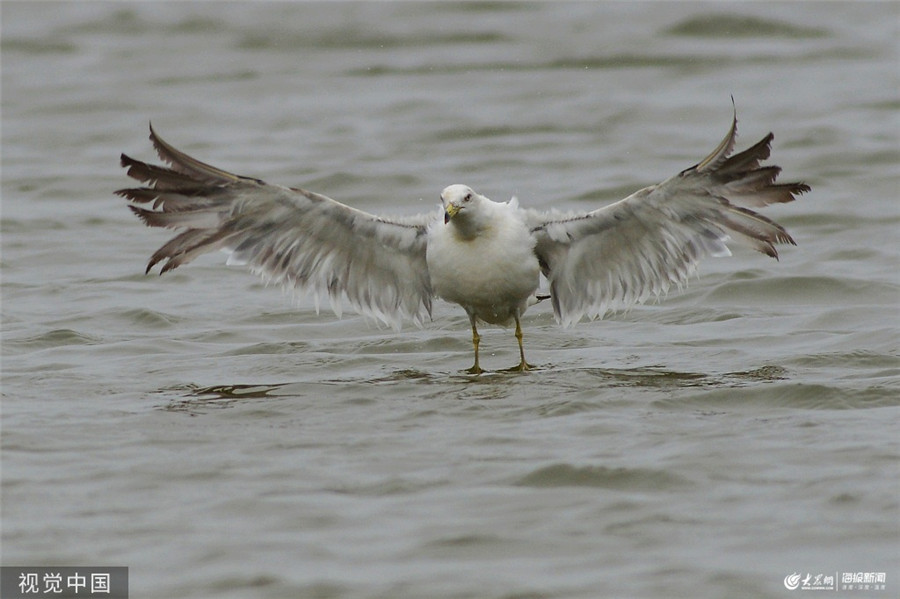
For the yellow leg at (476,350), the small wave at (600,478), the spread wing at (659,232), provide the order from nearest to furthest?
the small wave at (600,478) < the spread wing at (659,232) < the yellow leg at (476,350)

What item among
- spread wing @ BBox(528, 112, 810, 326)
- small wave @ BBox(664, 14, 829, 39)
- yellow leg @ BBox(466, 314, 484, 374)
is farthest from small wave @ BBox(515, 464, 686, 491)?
small wave @ BBox(664, 14, 829, 39)

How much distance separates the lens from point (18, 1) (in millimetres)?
27469

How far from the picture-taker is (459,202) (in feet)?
30.0

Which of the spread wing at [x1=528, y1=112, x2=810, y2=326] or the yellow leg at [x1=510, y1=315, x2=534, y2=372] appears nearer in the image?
the spread wing at [x1=528, y1=112, x2=810, y2=326]

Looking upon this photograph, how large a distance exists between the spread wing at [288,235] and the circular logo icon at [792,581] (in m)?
4.21

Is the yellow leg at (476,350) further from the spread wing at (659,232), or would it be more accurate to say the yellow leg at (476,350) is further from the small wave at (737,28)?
the small wave at (737,28)

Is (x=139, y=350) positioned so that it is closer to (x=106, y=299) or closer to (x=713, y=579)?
(x=106, y=299)

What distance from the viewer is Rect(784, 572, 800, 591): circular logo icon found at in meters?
6.04

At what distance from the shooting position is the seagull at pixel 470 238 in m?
8.88

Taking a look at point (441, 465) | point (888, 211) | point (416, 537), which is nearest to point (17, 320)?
point (441, 465)

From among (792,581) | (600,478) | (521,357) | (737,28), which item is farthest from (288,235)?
(737,28)

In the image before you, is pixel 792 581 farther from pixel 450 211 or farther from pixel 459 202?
pixel 459 202

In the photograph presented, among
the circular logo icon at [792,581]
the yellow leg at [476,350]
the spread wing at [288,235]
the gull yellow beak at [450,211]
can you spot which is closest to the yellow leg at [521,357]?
the yellow leg at [476,350]

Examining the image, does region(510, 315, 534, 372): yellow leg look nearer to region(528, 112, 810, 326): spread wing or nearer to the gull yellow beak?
region(528, 112, 810, 326): spread wing
